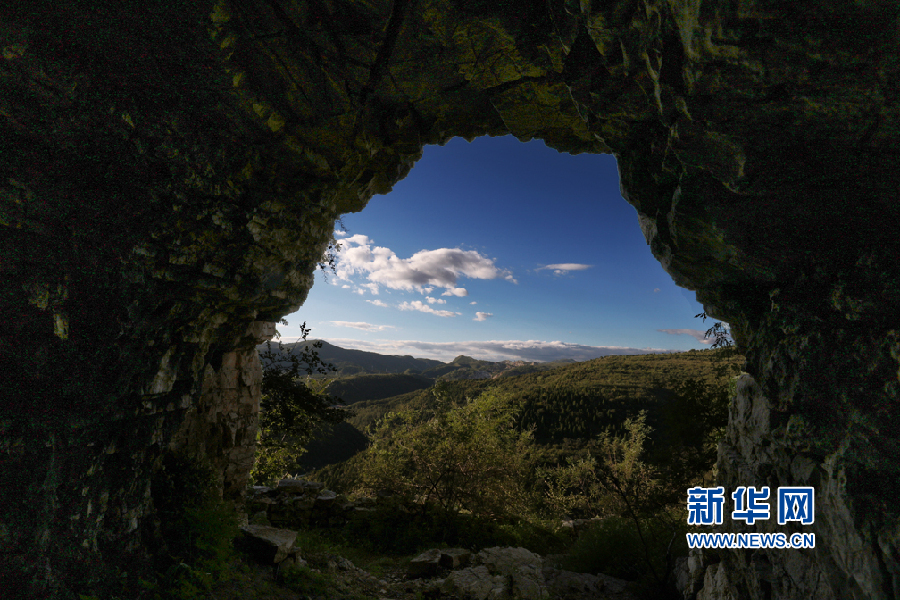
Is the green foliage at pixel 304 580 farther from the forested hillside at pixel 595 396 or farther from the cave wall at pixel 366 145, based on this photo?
the forested hillside at pixel 595 396

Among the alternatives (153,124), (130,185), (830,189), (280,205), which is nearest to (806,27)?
(830,189)

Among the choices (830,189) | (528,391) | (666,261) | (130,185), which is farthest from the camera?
(528,391)

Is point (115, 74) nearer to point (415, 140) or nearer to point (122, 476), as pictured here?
point (415, 140)

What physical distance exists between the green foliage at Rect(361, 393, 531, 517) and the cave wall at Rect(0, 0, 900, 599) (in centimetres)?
909

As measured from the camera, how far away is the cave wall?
137 inches

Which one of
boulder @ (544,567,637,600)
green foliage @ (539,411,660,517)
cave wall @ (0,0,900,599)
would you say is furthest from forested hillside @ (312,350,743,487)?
cave wall @ (0,0,900,599)

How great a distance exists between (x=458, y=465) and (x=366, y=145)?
1230 cm

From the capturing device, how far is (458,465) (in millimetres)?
13297

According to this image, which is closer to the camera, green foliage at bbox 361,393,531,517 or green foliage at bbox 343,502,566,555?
green foliage at bbox 343,502,566,555

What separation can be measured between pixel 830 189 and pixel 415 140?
7212 mm

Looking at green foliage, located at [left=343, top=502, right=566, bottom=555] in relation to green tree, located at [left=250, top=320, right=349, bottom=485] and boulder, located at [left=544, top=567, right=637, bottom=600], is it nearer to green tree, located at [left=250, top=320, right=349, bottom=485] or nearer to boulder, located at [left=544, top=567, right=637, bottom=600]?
boulder, located at [left=544, top=567, right=637, bottom=600]

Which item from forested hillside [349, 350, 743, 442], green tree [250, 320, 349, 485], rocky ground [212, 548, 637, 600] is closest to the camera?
rocky ground [212, 548, 637, 600]

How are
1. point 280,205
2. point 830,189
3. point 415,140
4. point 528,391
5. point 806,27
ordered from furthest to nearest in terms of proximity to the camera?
point 528,391 → point 415,140 → point 280,205 → point 830,189 → point 806,27

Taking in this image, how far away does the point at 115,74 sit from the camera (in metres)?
4.96
